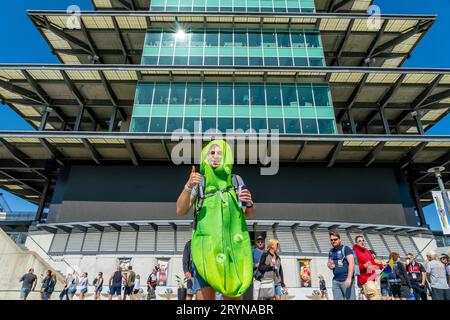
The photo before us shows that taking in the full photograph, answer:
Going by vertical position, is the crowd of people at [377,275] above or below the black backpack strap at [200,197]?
below

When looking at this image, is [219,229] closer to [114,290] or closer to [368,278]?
[368,278]

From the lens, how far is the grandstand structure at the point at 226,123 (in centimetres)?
2025

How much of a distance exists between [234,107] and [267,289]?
16.5 metres

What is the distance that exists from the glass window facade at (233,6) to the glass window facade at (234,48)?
7.45 ft

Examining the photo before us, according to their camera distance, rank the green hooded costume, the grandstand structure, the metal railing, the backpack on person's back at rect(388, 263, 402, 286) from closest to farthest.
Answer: the green hooded costume < the backpack on person's back at rect(388, 263, 402, 286) < the grandstand structure < the metal railing

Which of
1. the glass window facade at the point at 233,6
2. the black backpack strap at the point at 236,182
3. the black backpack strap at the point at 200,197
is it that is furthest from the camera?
the glass window facade at the point at 233,6

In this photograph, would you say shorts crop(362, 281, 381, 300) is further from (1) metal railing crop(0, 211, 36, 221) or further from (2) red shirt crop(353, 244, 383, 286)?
(1) metal railing crop(0, 211, 36, 221)

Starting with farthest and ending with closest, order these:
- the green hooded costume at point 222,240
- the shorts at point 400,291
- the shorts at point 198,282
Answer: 1. the shorts at point 400,291
2. the shorts at point 198,282
3. the green hooded costume at point 222,240

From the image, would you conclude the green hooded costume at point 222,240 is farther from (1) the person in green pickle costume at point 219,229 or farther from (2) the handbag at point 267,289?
(2) the handbag at point 267,289

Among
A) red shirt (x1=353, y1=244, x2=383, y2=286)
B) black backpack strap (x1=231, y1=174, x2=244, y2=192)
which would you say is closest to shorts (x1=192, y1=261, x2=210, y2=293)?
black backpack strap (x1=231, y1=174, x2=244, y2=192)

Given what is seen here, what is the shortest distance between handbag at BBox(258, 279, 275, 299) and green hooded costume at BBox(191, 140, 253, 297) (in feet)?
13.2

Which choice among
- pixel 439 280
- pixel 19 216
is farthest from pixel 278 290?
pixel 19 216

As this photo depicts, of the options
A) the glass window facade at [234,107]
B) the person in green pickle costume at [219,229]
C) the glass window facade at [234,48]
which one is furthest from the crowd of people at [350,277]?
the glass window facade at [234,48]

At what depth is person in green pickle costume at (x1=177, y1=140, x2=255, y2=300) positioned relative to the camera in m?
2.28
